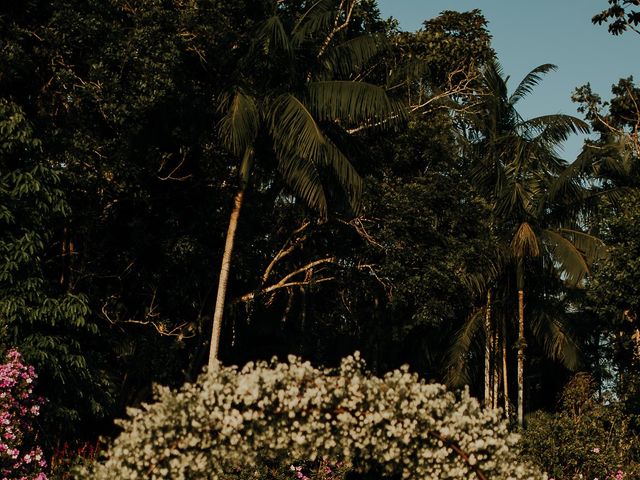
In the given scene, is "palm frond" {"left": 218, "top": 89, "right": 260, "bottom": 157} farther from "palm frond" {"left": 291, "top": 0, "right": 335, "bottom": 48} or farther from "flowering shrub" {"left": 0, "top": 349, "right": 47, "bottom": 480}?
"flowering shrub" {"left": 0, "top": 349, "right": 47, "bottom": 480}

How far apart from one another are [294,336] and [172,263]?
7000mm

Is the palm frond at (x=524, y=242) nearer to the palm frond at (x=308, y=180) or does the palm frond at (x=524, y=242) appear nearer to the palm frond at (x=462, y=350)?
the palm frond at (x=462, y=350)

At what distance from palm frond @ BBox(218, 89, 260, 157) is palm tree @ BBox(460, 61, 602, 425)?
814 centimetres

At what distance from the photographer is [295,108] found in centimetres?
1584

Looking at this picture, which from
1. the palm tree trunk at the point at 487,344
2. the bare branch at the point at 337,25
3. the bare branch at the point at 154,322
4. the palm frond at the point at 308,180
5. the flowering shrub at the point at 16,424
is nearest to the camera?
the flowering shrub at the point at 16,424

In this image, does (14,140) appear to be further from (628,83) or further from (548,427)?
(628,83)

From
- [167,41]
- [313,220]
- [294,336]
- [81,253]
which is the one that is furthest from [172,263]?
[294,336]

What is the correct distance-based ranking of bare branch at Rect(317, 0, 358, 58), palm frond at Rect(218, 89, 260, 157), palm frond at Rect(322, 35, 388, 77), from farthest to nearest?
bare branch at Rect(317, 0, 358, 58) < palm frond at Rect(322, 35, 388, 77) < palm frond at Rect(218, 89, 260, 157)

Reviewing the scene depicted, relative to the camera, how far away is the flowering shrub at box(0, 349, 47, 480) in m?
10.9

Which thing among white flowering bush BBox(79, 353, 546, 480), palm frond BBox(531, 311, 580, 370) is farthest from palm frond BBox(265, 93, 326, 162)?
palm frond BBox(531, 311, 580, 370)

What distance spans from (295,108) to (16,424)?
24.6ft

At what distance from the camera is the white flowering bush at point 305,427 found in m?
6.70

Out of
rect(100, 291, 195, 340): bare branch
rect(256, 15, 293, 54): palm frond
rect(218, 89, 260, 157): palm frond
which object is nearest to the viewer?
rect(256, 15, 293, 54): palm frond

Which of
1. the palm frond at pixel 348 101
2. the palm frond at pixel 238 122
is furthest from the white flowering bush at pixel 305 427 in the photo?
the palm frond at pixel 348 101
